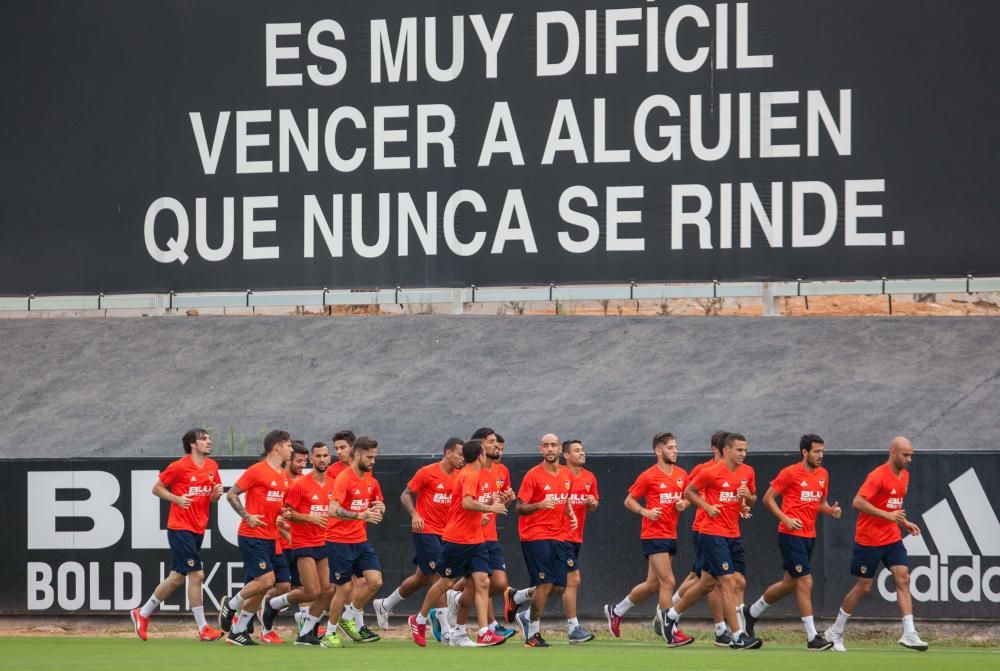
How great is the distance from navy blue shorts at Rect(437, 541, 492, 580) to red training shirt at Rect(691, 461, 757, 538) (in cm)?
241

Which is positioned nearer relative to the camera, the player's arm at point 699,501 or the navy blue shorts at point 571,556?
the player's arm at point 699,501

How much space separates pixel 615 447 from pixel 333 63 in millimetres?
8327

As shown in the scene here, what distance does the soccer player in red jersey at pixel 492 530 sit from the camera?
51.7ft

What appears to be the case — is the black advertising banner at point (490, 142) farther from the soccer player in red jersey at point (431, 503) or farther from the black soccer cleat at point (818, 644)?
the black soccer cleat at point (818, 644)

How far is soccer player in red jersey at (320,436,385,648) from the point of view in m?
16.2

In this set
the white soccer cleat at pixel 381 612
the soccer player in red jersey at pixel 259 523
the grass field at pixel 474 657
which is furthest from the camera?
the white soccer cleat at pixel 381 612

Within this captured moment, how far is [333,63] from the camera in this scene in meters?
24.3

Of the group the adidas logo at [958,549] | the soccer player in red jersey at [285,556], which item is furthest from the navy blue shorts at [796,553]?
the soccer player in red jersey at [285,556]

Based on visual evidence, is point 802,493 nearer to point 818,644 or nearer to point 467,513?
point 818,644

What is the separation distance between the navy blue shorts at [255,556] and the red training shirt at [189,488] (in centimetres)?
70

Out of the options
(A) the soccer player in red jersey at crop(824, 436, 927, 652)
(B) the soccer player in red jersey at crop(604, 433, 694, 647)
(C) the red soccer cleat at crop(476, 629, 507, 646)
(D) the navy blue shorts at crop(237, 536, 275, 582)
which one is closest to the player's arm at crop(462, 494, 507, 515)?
(C) the red soccer cleat at crop(476, 629, 507, 646)

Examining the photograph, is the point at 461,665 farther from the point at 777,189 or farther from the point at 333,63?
the point at 333,63

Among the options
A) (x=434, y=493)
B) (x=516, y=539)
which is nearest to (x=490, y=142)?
(x=516, y=539)

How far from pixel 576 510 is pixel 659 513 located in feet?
3.15
